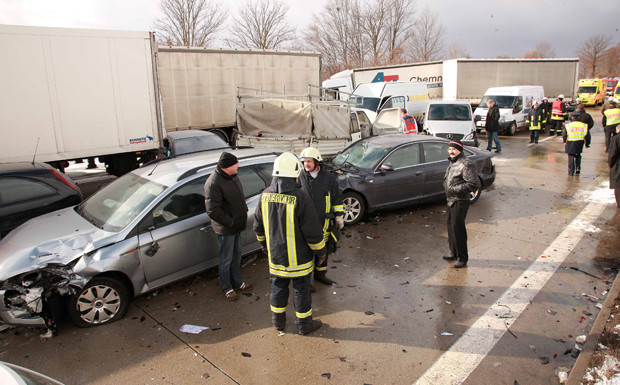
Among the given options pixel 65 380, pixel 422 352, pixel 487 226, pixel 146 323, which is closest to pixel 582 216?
pixel 487 226

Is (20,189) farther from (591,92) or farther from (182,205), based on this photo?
(591,92)

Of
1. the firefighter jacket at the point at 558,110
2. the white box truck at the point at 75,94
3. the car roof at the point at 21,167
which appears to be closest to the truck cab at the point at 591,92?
the firefighter jacket at the point at 558,110

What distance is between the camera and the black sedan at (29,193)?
5582 mm

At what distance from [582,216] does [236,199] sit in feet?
22.1

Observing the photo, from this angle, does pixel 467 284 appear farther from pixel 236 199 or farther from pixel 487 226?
pixel 236 199

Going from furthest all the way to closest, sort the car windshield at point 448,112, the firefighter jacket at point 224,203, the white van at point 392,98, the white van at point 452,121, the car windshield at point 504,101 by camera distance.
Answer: the car windshield at point 504,101
the white van at point 392,98
the car windshield at point 448,112
the white van at point 452,121
the firefighter jacket at point 224,203

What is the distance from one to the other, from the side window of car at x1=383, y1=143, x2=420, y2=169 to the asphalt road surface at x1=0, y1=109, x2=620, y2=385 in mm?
1491

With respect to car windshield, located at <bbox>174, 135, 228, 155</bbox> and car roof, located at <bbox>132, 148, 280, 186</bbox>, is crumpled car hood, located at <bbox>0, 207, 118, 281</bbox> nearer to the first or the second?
car roof, located at <bbox>132, 148, 280, 186</bbox>

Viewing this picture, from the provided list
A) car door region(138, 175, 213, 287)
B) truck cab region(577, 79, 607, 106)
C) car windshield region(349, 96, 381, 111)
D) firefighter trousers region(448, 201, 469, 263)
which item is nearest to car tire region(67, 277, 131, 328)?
car door region(138, 175, 213, 287)

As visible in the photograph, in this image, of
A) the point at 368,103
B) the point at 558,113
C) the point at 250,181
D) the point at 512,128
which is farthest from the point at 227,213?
the point at 512,128

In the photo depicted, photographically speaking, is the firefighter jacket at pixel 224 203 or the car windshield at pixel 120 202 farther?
the car windshield at pixel 120 202

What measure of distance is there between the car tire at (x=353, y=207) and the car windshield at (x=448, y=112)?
913cm

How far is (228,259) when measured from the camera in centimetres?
494

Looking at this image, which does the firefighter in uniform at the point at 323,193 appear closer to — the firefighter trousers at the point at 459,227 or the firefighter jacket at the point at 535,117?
the firefighter trousers at the point at 459,227
